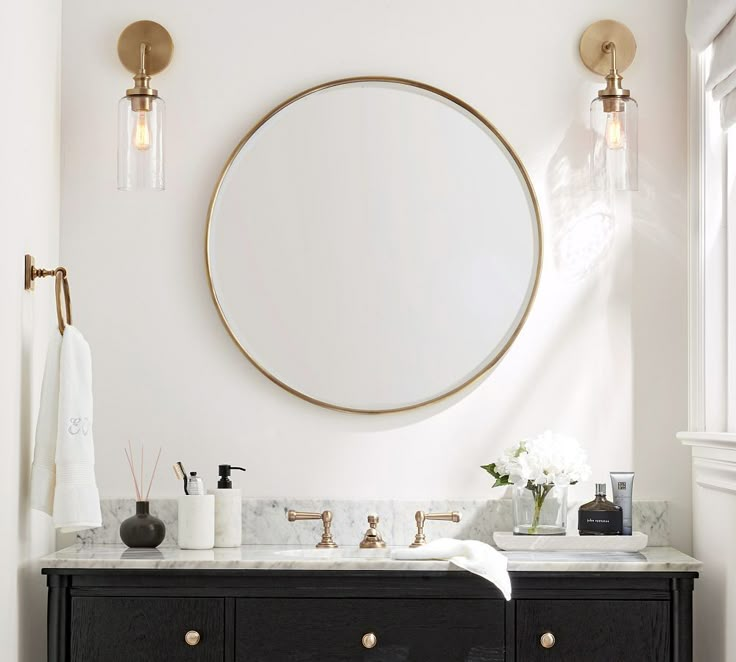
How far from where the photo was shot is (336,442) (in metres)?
2.40

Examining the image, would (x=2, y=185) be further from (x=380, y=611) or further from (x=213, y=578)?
(x=380, y=611)

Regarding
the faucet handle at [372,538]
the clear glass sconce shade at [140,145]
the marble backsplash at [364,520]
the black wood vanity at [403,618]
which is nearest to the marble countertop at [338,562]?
the black wood vanity at [403,618]

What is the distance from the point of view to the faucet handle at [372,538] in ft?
7.34

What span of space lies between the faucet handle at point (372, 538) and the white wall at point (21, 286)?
73 centimetres

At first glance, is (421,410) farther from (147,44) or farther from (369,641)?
(147,44)

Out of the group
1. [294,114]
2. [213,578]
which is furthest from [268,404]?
[294,114]

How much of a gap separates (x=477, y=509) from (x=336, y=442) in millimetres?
370

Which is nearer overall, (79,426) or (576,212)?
(79,426)

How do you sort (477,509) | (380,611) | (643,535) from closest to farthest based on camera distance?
(380,611)
(643,535)
(477,509)

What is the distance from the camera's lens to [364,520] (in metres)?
2.36

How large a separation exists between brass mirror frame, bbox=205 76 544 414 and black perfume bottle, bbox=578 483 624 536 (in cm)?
40

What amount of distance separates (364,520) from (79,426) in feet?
2.28

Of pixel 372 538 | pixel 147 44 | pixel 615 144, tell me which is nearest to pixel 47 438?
pixel 372 538

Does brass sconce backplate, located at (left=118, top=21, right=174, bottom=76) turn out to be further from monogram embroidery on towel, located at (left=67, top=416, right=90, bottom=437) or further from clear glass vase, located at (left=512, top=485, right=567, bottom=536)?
clear glass vase, located at (left=512, top=485, right=567, bottom=536)
